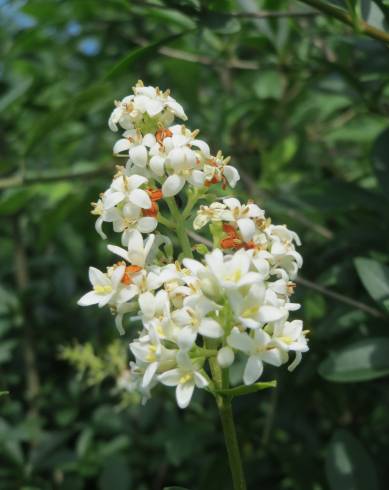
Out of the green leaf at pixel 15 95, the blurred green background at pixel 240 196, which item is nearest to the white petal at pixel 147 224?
the blurred green background at pixel 240 196

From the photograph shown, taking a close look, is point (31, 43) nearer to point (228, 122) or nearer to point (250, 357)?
point (228, 122)

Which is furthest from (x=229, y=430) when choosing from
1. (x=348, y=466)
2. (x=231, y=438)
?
(x=348, y=466)

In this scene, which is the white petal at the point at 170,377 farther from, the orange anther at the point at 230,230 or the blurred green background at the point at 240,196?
the blurred green background at the point at 240,196

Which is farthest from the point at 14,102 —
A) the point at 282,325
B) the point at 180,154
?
the point at 282,325

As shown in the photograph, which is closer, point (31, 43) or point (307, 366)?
point (307, 366)

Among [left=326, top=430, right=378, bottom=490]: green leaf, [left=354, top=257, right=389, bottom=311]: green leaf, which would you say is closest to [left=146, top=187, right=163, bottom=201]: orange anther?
[left=354, top=257, right=389, bottom=311]: green leaf

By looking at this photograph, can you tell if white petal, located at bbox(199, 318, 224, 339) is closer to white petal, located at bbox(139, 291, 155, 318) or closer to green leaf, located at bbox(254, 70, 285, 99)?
white petal, located at bbox(139, 291, 155, 318)
